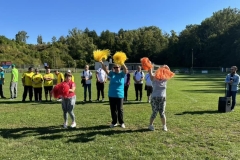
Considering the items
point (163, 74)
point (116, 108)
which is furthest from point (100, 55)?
point (163, 74)

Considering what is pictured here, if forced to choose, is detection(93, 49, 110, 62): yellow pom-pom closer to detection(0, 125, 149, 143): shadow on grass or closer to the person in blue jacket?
the person in blue jacket

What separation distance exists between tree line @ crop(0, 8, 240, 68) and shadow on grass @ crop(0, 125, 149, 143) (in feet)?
257

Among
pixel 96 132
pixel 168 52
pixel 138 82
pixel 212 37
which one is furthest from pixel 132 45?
pixel 96 132

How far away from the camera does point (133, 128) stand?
26.8 ft

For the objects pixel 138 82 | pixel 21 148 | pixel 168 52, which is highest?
pixel 168 52

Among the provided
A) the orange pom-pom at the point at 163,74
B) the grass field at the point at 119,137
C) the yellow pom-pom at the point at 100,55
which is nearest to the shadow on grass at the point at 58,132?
the grass field at the point at 119,137

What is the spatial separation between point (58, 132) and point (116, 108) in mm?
1956

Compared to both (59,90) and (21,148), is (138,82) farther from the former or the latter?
(21,148)

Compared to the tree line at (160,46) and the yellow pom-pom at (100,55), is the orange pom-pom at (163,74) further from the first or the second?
the tree line at (160,46)

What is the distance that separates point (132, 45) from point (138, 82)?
94397 millimetres

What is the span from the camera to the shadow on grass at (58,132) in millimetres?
7196

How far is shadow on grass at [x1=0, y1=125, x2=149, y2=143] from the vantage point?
7196mm

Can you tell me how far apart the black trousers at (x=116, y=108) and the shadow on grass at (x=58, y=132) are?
A: 1.43 feet

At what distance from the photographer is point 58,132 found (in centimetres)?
772
